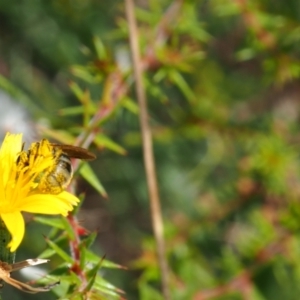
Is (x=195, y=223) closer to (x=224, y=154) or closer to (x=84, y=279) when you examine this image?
(x=224, y=154)

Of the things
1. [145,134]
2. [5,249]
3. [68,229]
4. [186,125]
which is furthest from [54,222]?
[186,125]

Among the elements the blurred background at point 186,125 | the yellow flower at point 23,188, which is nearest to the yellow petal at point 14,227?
the yellow flower at point 23,188

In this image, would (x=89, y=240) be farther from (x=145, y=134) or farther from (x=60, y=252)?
(x=145, y=134)

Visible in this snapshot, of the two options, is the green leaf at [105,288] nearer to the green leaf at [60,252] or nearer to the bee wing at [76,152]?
the green leaf at [60,252]

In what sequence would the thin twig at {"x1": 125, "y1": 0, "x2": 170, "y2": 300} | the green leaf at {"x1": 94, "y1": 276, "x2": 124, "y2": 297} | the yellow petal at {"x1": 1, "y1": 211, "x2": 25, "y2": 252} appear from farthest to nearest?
the thin twig at {"x1": 125, "y1": 0, "x2": 170, "y2": 300} < the green leaf at {"x1": 94, "y1": 276, "x2": 124, "y2": 297} < the yellow petal at {"x1": 1, "y1": 211, "x2": 25, "y2": 252}

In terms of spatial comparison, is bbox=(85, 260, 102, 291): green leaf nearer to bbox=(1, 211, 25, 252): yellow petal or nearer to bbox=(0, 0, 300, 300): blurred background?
bbox=(1, 211, 25, 252): yellow petal

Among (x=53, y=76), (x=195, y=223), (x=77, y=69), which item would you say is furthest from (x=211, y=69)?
(x=77, y=69)

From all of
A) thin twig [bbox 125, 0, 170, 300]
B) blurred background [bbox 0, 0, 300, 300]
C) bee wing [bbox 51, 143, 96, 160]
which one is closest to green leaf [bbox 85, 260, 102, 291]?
bee wing [bbox 51, 143, 96, 160]
